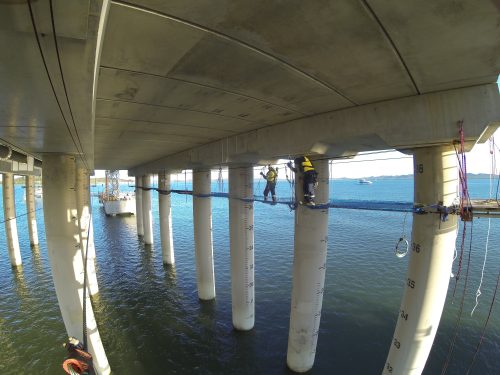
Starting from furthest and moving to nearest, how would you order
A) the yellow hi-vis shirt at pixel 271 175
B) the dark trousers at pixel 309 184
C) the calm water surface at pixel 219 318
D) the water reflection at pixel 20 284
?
1. the water reflection at pixel 20 284
2. the yellow hi-vis shirt at pixel 271 175
3. the calm water surface at pixel 219 318
4. the dark trousers at pixel 309 184

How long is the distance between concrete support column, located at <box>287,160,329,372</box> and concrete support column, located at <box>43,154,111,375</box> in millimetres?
7109

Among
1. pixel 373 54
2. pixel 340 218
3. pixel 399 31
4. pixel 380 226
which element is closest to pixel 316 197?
pixel 373 54

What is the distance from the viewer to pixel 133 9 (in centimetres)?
337

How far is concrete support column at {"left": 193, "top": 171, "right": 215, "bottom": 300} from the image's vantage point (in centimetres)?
1570

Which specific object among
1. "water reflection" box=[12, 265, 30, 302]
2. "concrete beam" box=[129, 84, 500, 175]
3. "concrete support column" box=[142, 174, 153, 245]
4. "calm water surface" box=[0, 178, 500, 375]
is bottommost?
"calm water surface" box=[0, 178, 500, 375]

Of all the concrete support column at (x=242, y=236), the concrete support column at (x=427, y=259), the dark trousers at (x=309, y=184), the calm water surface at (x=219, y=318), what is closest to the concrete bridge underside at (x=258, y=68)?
the concrete support column at (x=427, y=259)

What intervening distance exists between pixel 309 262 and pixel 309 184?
263cm

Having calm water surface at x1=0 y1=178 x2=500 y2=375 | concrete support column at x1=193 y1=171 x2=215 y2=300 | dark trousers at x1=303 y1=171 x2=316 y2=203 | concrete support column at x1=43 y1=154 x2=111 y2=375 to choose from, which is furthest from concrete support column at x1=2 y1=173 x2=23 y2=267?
dark trousers at x1=303 y1=171 x2=316 y2=203

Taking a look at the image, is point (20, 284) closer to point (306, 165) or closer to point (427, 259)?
point (306, 165)

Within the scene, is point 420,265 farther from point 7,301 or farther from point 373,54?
point 7,301

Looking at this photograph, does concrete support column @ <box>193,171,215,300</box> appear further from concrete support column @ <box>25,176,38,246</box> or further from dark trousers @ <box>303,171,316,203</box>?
concrete support column @ <box>25,176,38,246</box>

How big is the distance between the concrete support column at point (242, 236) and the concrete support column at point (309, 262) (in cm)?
294

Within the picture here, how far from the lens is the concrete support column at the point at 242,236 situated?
1245 centimetres

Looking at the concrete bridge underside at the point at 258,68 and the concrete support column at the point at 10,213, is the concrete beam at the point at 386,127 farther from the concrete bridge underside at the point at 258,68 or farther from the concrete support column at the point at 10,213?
the concrete support column at the point at 10,213
